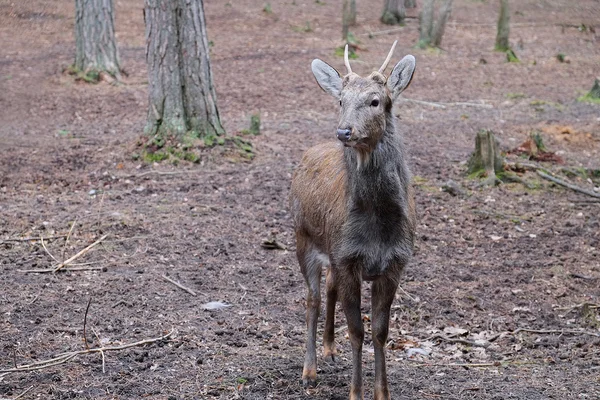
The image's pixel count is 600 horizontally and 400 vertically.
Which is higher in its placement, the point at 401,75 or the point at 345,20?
the point at 401,75

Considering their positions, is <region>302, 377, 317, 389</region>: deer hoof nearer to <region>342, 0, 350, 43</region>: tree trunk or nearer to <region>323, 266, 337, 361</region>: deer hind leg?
<region>323, 266, 337, 361</region>: deer hind leg

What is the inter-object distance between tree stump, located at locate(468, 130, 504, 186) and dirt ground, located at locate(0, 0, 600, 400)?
0.19 metres

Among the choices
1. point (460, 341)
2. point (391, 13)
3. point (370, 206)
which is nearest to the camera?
point (370, 206)

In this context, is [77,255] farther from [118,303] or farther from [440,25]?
[440,25]

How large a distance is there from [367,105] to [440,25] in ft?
51.5

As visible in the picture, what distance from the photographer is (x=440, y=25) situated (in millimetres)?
19531

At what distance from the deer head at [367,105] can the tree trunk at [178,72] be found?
5.23 metres

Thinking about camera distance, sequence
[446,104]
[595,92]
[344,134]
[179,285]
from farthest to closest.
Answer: [595,92], [446,104], [179,285], [344,134]

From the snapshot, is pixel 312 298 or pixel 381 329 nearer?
pixel 381 329

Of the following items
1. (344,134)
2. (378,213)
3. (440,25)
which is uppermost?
(344,134)

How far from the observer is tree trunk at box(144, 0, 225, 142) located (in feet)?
32.1

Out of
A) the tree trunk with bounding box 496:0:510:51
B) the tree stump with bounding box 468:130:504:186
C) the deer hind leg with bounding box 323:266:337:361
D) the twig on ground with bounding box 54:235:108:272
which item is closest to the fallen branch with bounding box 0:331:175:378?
the deer hind leg with bounding box 323:266:337:361

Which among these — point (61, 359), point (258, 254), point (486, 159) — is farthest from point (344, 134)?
point (486, 159)

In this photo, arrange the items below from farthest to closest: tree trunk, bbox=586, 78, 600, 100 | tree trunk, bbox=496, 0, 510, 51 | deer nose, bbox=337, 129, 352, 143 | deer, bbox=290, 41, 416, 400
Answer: tree trunk, bbox=496, 0, 510, 51 → tree trunk, bbox=586, 78, 600, 100 → deer, bbox=290, 41, 416, 400 → deer nose, bbox=337, 129, 352, 143
